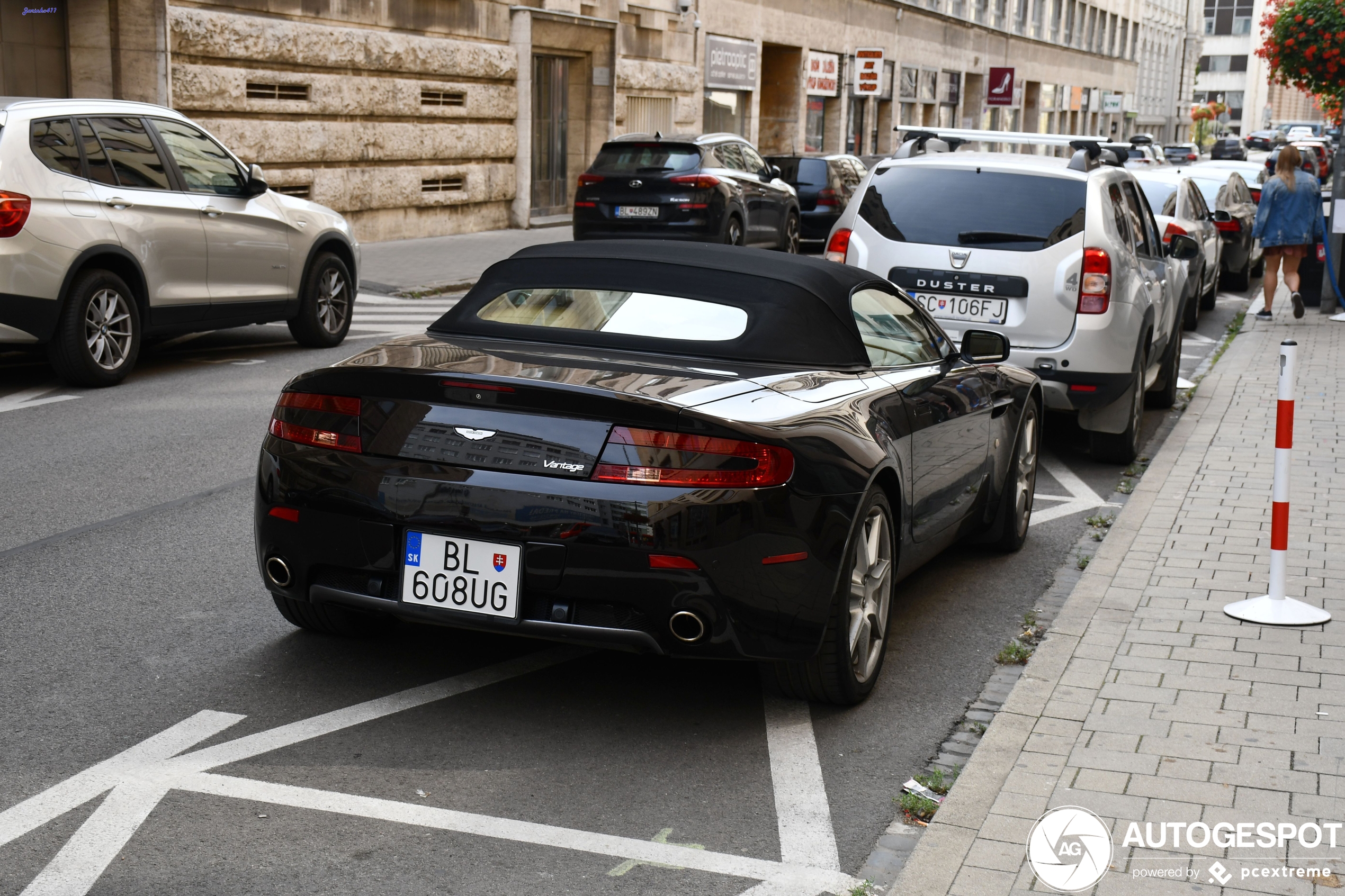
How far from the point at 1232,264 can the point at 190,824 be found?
1952 centimetres

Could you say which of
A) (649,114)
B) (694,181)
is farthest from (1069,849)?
(649,114)

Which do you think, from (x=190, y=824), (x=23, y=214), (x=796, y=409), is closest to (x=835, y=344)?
(x=796, y=409)

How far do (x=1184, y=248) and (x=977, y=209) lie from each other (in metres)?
2.30

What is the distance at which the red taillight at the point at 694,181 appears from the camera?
19.9m

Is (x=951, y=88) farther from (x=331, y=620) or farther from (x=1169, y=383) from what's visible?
(x=331, y=620)

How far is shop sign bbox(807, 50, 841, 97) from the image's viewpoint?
38719 mm

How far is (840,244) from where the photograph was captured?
9281mm

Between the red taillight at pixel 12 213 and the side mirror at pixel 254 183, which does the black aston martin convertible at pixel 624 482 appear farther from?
the side mirror at pixel 254 183

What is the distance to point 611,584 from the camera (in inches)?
163

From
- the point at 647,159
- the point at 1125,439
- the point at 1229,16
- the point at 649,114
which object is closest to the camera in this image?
the point at 1125,439

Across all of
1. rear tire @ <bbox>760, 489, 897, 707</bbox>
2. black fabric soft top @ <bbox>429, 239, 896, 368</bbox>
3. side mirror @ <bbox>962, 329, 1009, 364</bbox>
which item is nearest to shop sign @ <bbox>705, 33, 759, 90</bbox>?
side mirror @ <bbox>962, 329, 1009, 364</bbox>

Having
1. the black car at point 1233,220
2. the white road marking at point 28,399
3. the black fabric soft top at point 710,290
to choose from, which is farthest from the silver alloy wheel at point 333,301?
the black car at point 1233,220

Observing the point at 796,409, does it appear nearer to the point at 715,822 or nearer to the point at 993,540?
the point at 715,822

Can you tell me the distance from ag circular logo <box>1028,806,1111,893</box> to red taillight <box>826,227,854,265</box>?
5716 mm
